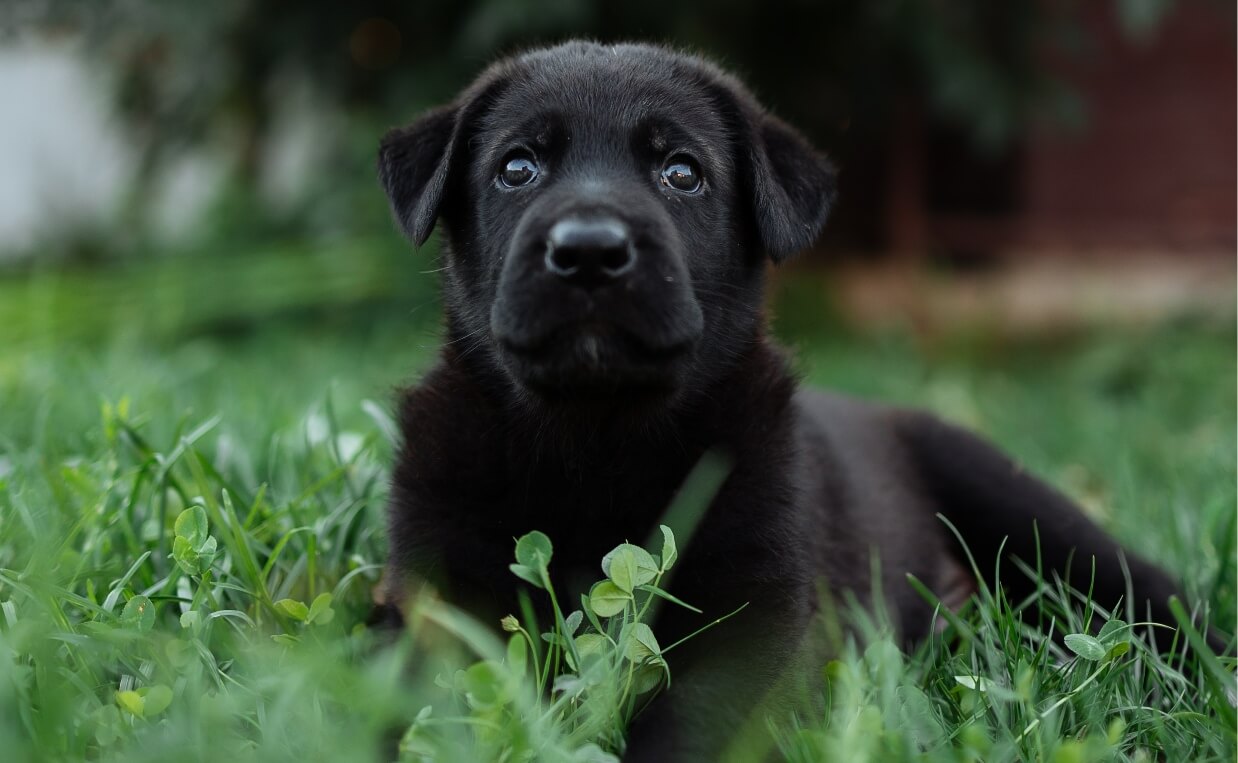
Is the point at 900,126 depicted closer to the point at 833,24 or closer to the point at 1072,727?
the point at 833,24

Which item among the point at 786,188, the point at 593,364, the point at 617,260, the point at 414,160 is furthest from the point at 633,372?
the point at 414,160

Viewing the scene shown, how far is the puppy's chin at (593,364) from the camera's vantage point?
203cm

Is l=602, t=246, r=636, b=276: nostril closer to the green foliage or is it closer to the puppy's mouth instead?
the puppy's mouth

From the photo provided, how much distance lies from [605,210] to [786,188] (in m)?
0.63

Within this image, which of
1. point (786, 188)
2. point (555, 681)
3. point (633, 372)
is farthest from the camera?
point (786, 188)

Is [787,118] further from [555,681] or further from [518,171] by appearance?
[555,681]

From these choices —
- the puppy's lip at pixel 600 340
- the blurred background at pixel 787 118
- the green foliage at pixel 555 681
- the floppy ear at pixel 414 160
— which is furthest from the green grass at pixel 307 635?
the blurred background at pixel 787 118

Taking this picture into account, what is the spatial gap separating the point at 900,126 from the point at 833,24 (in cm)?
195

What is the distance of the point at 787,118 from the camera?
6.91m

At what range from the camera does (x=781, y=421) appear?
2438mm

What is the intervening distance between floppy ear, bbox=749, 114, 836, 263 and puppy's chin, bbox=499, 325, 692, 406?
0.42 meters

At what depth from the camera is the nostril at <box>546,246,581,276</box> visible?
1975 millimetres

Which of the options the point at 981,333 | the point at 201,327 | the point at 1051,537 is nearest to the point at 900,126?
the point at 981,333

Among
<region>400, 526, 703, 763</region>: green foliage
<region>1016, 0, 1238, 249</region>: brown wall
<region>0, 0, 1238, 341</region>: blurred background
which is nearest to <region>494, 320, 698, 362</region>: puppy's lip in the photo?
<region>400, 526, 703, 763</region>: green foliage
